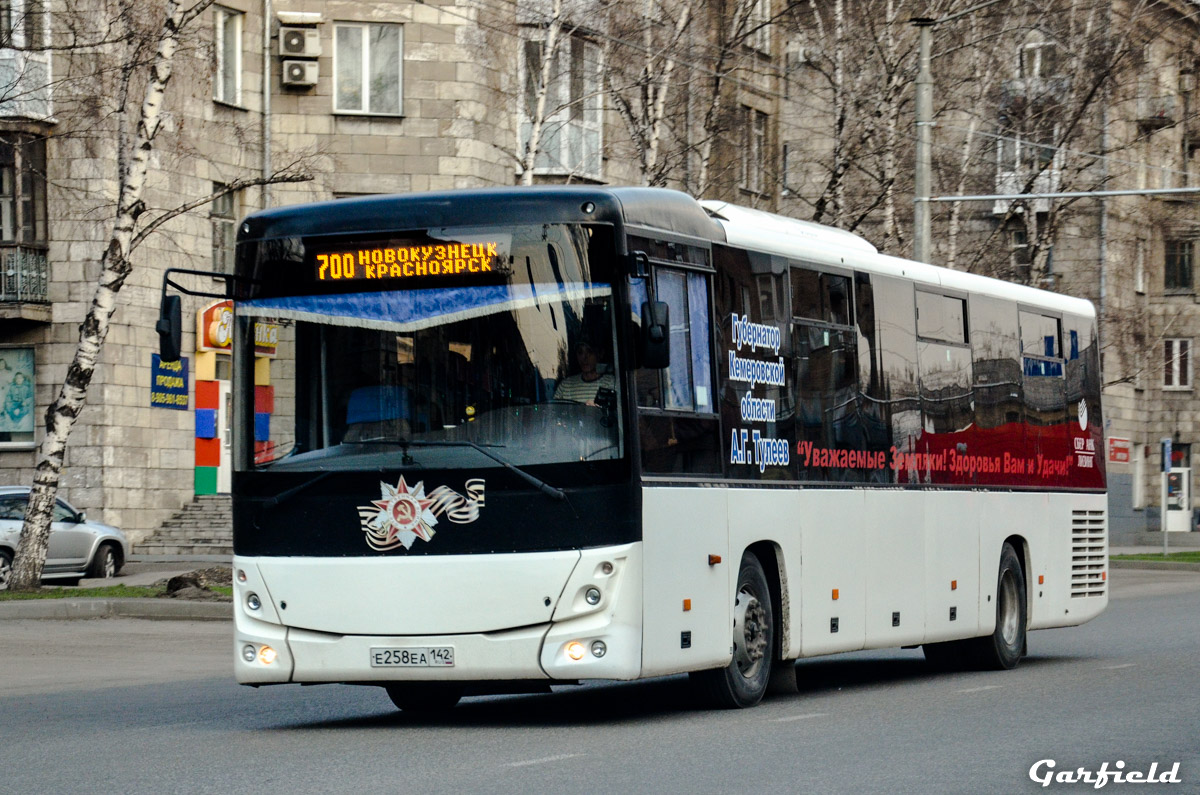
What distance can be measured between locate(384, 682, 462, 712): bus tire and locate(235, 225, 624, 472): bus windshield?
6.19 ft

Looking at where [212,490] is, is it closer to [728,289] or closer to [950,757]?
[728,289]

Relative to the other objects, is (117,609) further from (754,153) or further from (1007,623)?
(754,153)

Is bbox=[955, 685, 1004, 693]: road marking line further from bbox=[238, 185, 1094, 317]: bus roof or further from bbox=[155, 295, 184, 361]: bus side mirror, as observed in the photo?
bbox=[155, 295, 184, 361]: bus side mirror

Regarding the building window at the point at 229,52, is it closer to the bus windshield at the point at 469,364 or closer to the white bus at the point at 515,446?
the white bus at the point at 515,446

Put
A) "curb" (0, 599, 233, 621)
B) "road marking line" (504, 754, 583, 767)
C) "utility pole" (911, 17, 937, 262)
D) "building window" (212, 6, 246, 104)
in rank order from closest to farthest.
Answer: "road marking line" (504, 754, 583, 767) < "curb" (0, 599, 233, 621) < "utility pole" (911, 17, 937, 262) < "building window" (212, 6, 246, 104)

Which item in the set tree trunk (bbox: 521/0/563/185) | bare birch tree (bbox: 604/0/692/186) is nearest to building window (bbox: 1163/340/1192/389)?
bare birch tree (bbox: 604/0/692/186)

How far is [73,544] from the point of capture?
30.9m

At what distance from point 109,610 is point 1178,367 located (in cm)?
4633

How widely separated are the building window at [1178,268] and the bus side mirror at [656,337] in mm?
54029

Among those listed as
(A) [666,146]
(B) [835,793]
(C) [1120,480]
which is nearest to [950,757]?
(B) [835,793]

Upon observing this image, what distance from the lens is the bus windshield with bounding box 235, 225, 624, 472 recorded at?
11.3 m

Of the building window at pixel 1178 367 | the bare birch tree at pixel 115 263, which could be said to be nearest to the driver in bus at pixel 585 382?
the bare birch tree at pixel 115 263

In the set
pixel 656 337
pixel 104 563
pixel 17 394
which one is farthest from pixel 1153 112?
pixel 656 337

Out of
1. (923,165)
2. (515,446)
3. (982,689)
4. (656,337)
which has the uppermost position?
(923,165)
